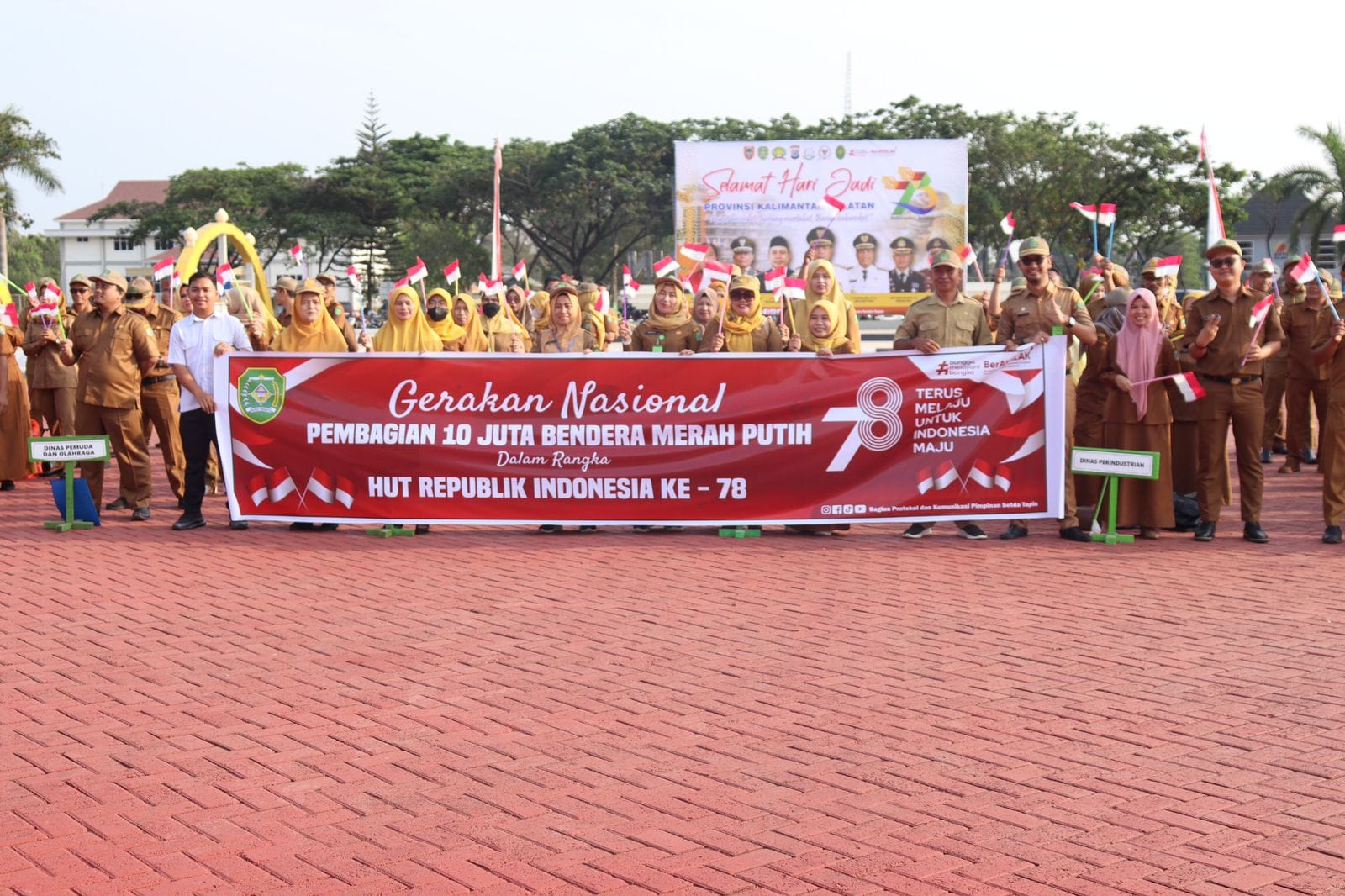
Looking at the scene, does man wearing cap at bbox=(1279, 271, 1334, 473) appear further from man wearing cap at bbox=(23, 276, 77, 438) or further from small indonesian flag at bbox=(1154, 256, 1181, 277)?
man wearing cap at bbox=(23, 276, 77, 438)

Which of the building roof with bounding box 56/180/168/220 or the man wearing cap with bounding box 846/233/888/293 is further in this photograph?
the building roof with bounding box 56/180/168/220

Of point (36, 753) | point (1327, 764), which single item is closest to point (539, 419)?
point (36, 753)

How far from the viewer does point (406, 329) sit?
12.1 meters

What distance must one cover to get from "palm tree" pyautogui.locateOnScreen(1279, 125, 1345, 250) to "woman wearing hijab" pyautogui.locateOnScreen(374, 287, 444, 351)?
36555mm

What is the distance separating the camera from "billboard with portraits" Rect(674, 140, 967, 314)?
38.4 metres

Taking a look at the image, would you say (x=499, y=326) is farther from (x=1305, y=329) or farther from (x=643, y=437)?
(x=1305, y=329)

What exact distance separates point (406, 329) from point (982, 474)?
4551 mm

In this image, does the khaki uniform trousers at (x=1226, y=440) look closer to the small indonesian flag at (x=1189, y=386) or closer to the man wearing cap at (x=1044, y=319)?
the small indonesian flag at (x=1189, y=386)

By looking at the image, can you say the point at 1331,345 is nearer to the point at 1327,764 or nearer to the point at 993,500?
the point at 993,500

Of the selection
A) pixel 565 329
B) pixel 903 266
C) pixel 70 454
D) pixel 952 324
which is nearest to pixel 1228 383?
pixel 952 324

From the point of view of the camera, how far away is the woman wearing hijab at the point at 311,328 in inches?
458

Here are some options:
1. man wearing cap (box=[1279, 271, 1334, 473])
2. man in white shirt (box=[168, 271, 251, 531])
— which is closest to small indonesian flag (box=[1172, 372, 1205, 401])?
man wearing cap (box=[1279, 271, 1334, 473])

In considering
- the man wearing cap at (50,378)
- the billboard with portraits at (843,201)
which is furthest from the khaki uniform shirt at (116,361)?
the billboard with portraits at (843,201)

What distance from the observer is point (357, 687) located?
661 cm
